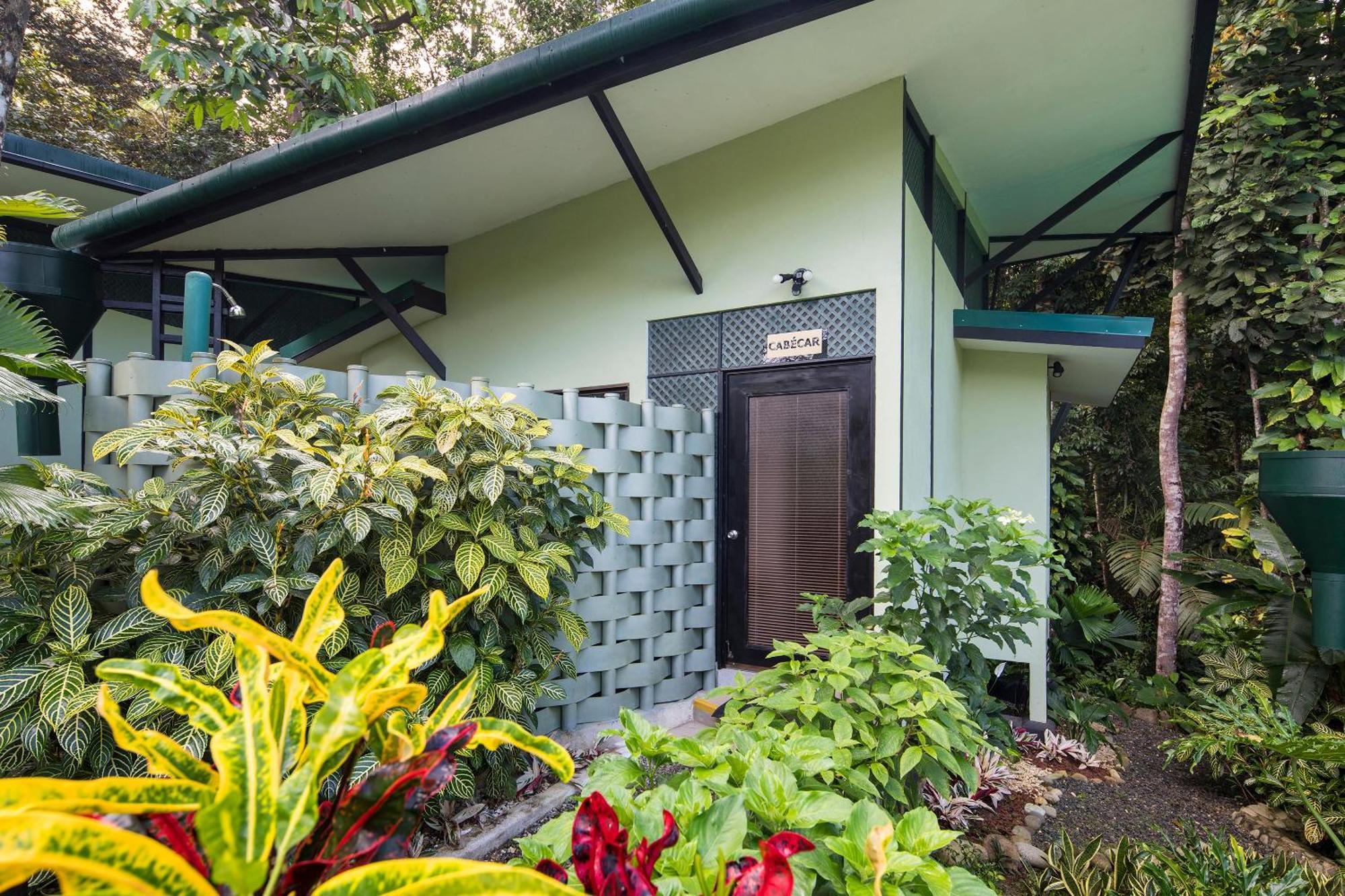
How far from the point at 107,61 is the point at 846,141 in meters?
10.5

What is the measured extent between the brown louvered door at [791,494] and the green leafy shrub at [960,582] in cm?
91

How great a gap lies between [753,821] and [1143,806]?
367 centimetres

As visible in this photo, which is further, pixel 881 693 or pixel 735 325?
pixel 735 325

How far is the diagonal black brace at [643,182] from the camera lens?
11.0ft

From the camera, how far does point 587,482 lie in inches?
128

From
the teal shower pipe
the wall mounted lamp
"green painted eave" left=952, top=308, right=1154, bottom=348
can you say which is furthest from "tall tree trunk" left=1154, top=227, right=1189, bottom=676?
the teal shower pipe

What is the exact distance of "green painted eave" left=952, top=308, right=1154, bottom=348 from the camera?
4.07m

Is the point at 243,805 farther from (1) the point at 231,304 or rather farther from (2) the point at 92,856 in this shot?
(1) the point at 231,304

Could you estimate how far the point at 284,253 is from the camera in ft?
16.2

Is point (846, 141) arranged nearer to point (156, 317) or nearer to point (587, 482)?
point (587, 482)

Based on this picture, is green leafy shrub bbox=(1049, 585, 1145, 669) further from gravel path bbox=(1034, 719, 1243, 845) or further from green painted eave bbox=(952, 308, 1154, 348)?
green painted eave bbox=(952, 308, 1154, 348)

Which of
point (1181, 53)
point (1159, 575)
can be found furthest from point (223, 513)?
Result: point (1159, 575)

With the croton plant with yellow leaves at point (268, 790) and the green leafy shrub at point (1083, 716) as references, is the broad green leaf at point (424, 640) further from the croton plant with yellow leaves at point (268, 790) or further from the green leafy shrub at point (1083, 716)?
the green leafy shrub at point (1083, 716)

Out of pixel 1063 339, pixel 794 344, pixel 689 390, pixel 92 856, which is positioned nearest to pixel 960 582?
pixel 794 344
